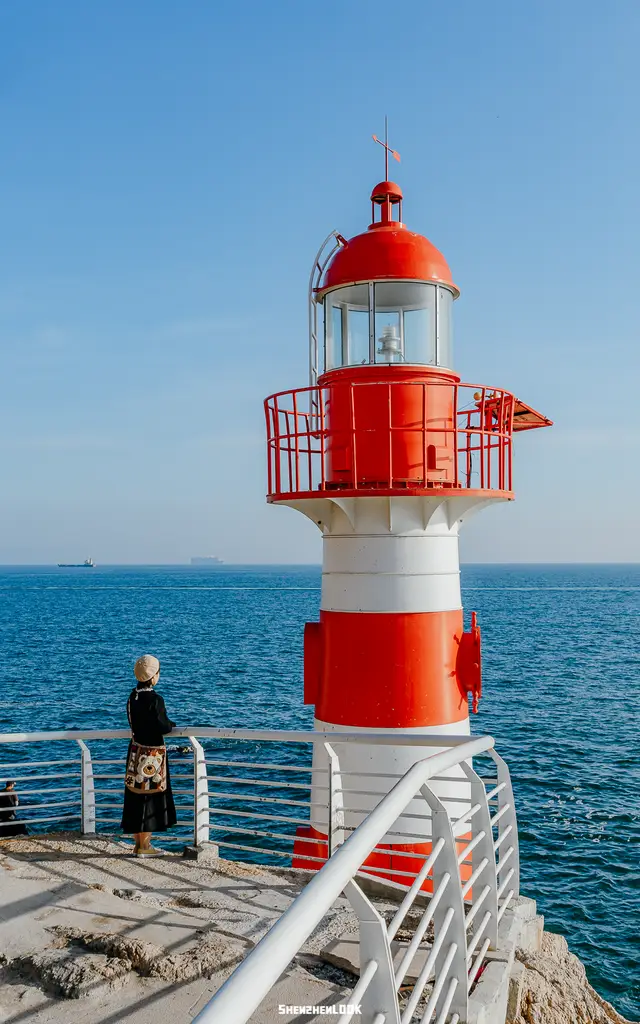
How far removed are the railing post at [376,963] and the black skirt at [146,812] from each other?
5.31m

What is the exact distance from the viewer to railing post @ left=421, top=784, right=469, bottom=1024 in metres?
4.11

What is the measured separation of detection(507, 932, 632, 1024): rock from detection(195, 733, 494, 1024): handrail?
3261 millimetres

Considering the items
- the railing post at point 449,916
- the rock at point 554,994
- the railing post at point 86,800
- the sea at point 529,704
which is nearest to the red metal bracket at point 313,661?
the railing post at point 86,800

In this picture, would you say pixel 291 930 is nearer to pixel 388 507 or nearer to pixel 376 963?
pixel 376 963

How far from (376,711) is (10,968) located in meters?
4.24

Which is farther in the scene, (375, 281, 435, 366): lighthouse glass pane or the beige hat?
(375, 281, 435, 366): lighthouse glass pane

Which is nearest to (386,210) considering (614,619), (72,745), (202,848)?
(202,848)

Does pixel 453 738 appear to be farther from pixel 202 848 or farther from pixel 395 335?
pixel 395 335

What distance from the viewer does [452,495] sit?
28.1 ft

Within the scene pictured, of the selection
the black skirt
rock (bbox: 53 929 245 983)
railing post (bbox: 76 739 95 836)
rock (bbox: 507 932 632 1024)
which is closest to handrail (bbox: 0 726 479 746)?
railing post (bbox: 76 739 95 836)

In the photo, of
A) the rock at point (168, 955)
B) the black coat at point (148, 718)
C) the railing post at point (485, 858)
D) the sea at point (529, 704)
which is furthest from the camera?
the sea at point (529, 704)

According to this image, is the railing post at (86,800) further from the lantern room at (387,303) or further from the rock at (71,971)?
the lantern room at (387,303)

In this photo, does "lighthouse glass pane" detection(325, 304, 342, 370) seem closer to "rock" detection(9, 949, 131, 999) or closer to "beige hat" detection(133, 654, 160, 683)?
"beige hat" detection(133, 654, 160, 683)

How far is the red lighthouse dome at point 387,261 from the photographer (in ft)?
30.0
